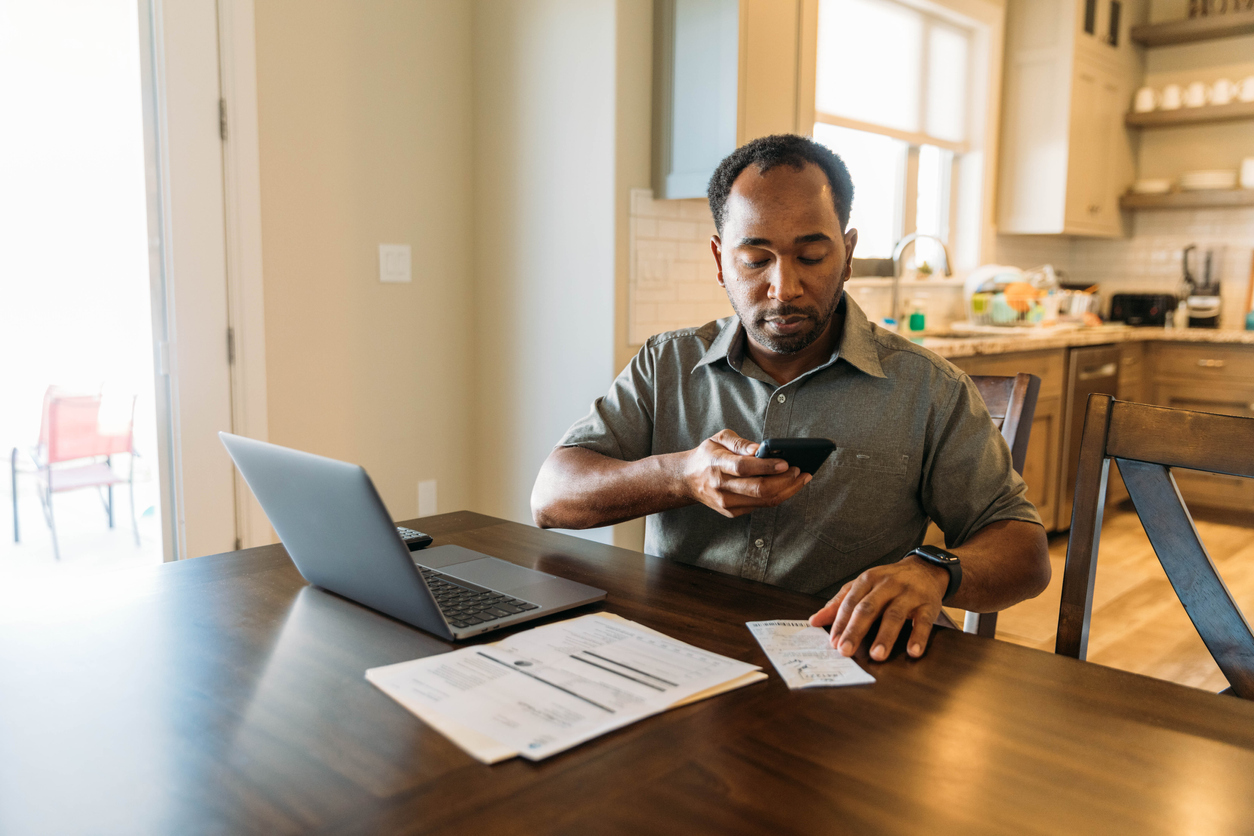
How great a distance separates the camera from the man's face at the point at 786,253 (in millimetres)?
1422

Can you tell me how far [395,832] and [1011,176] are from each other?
4.88 metres

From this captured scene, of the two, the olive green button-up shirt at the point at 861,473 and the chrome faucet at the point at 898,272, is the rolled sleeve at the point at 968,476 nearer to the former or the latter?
the olive green button-up shirt at the point at 861,473

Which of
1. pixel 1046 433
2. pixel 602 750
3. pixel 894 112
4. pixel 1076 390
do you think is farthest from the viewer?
pixel 894 112

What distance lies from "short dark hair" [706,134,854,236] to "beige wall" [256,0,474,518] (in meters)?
1.57

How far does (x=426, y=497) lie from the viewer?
3117 millimetres

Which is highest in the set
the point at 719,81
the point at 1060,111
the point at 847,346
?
the point at 1060,111

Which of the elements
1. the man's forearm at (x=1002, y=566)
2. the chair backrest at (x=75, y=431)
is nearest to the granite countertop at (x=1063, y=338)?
the man's forearm at (x=1002, y=566)

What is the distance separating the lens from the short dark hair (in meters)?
1.45

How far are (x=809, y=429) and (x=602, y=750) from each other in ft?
2.64

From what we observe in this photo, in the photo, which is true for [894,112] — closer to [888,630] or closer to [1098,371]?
[1098,371]

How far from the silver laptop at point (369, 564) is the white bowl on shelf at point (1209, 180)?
498 centimetres

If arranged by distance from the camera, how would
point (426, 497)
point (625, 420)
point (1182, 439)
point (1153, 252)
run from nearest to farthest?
point (1182, 439), point (625, 420), point (426, 497), point (1153, 252)

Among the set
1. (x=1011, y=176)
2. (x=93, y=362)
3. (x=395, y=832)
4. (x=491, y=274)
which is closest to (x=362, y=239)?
(x=491, y=274)

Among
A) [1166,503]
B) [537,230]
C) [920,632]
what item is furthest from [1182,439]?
[537,230]
